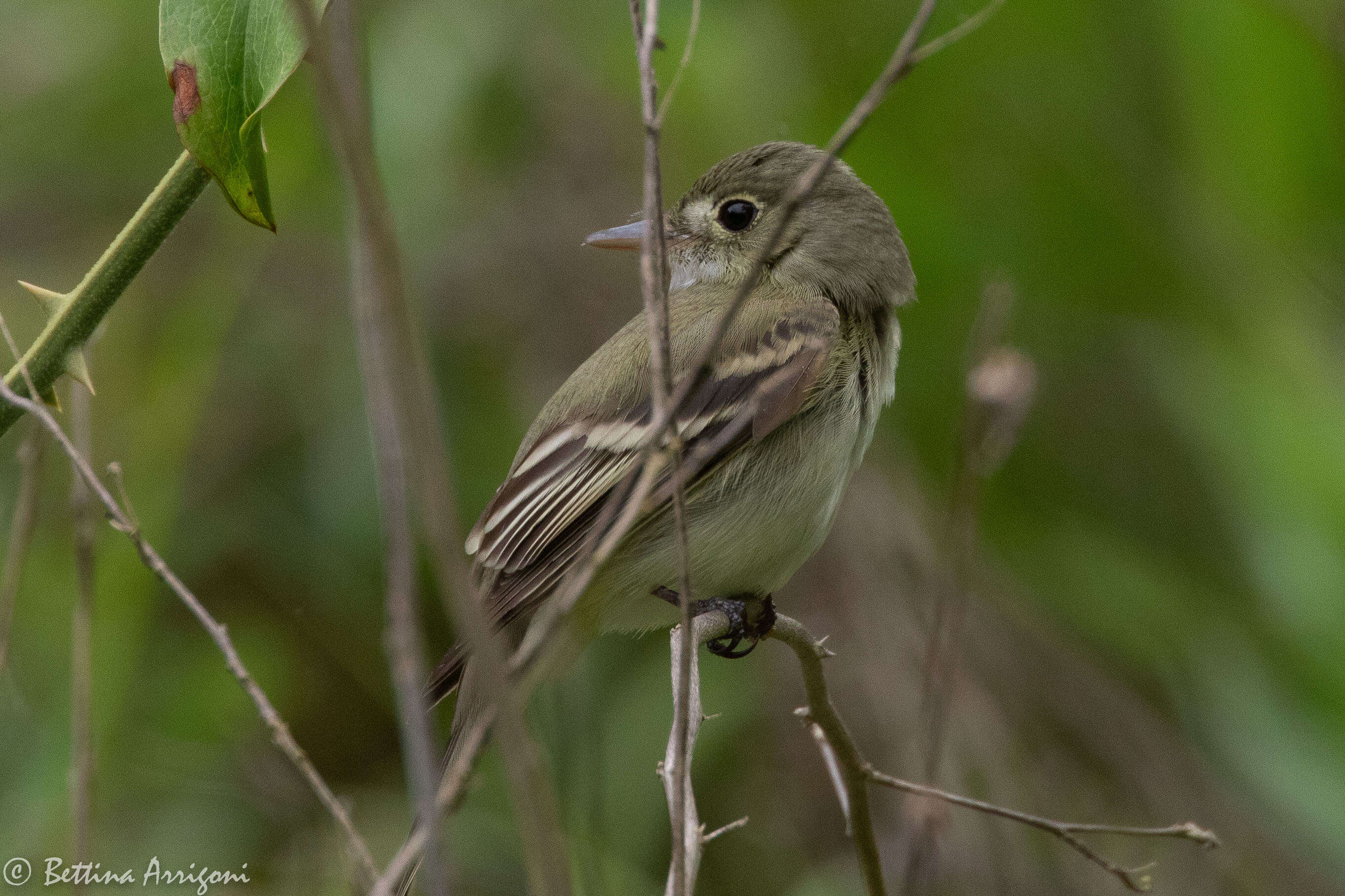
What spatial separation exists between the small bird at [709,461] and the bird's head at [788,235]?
26mm

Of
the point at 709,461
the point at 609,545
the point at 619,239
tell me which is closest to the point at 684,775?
the point at 609,545

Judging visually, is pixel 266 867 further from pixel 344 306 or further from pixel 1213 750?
pixel 1213 750

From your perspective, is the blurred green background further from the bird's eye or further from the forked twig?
the forked twig

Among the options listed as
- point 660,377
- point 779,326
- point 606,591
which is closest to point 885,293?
point 779,326

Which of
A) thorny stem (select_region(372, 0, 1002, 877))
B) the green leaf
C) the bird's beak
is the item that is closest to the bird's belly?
the bird's beak

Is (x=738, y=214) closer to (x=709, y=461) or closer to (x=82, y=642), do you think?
(x=709, y=461)

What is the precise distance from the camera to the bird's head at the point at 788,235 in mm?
3105

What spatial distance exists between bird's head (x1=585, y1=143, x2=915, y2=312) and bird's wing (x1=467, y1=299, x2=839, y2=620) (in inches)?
8.4

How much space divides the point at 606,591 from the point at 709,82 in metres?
1.92

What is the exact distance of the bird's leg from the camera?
2.61 meters

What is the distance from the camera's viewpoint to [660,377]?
1.48m

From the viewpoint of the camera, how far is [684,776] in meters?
1.49

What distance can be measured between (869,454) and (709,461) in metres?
1.97

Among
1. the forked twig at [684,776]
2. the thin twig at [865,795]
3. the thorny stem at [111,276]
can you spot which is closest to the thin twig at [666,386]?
the forked twig at [684,776]
